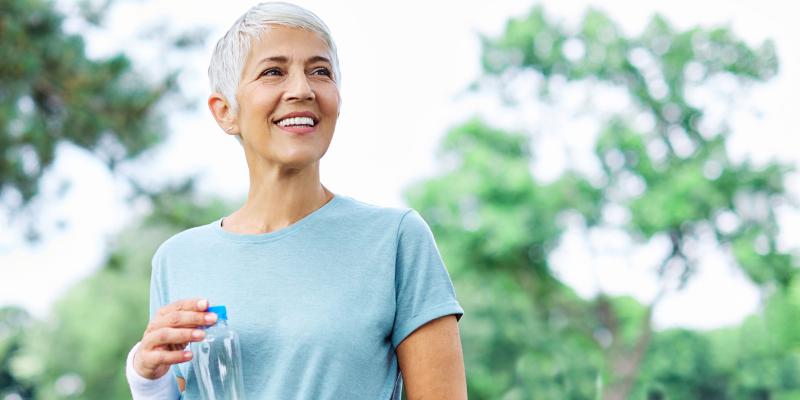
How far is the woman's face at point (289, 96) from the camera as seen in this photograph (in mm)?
1174

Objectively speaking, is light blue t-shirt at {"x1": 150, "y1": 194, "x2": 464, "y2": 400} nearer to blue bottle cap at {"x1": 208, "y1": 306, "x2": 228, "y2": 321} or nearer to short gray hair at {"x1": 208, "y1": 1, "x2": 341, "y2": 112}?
blue bottle cap at {"x1": 208, "y1": 306, "x2": 228, "y2": 321}

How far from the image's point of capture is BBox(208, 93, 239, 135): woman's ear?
126 centimetres

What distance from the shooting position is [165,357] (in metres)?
1.13

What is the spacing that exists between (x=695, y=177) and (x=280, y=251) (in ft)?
38.0

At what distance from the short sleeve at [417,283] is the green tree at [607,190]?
10.6 m

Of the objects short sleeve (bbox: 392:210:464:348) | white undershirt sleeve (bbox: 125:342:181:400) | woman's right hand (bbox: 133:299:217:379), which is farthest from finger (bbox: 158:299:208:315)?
short sleeve (bbox: 392:210:464:348)

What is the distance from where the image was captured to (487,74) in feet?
42.7

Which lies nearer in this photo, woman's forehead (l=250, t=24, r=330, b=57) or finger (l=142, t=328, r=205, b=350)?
finger (l=142, t=328, r=205, b=350)

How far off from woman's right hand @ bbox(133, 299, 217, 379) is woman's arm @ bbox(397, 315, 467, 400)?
0.74 ft

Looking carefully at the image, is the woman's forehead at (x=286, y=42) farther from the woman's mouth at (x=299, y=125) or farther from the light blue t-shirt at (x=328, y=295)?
the light blue t-shirt at (x=328, y=295)

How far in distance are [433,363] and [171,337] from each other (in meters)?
0.29

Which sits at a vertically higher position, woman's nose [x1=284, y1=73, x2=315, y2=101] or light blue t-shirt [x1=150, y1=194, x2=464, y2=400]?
woman's nose [x1=284, y1=73, x2=315, y2=101]

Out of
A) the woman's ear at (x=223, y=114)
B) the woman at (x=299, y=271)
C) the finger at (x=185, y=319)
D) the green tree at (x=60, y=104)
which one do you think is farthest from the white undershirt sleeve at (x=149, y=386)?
the green tree at (x=60, y=104)

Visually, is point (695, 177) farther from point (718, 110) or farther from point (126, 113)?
point (126, 113)
